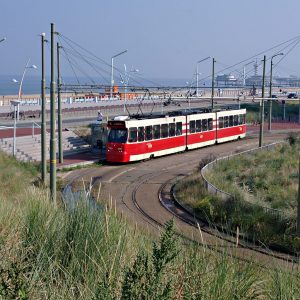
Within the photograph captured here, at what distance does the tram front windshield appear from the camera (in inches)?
1252

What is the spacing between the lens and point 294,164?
2972cm

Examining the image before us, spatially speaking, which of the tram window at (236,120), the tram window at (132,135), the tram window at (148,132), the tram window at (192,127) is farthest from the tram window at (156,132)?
the tram window at (236,120)

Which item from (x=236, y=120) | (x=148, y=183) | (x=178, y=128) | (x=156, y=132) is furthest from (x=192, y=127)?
(x=148, y=183)

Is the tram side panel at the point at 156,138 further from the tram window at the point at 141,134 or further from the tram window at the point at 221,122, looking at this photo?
the tram window at the point at 221,122

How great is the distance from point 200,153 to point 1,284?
1331 inches

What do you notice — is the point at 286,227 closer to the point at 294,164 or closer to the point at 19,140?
the point at 294,164

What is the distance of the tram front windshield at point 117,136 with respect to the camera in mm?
31797

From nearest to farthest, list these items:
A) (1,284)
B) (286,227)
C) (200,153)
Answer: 1. (1,284)
2. (286,227)
3. (200,153)

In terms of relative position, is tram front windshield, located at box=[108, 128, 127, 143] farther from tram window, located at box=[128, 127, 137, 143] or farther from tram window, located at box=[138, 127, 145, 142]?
tram window, located at box=[138, 127, 145, 142]

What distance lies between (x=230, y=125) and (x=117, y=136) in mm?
13793

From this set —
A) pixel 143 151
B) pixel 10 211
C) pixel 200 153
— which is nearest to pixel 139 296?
pixel 10 211

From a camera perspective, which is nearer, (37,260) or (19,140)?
(37,260)

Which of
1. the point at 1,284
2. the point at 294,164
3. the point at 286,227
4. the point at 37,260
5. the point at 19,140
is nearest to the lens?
the point at 1,284

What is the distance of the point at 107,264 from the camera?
21.2 ft
